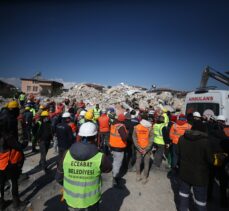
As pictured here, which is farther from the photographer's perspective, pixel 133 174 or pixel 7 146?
pixel 133 174

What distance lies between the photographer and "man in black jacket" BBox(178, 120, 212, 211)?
2.74 m

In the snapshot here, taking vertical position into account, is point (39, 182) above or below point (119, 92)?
below

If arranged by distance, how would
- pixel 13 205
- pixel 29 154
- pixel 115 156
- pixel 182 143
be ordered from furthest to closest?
pixel 29 154
pixel 115 156
pixel 13 205
pixel 182 143

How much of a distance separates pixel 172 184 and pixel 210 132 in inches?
75.4

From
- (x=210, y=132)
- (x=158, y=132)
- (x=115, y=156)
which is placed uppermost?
(x=210, y=132)

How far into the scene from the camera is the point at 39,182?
15.1 ft

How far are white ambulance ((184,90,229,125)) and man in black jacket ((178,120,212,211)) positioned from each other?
14.0 feet

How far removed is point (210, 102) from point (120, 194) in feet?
17.6

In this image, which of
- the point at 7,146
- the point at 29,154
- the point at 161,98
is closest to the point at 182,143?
the point at 7,146

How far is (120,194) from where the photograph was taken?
4137mm

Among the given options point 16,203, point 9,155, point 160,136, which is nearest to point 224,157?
point 160,136

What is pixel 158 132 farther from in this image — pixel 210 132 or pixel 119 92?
pixel 119 92

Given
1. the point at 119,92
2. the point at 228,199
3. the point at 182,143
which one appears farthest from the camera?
the point at 119,92

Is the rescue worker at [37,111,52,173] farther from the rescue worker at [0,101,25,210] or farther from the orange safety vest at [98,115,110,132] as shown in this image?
the orange safety vest at [98,115,110,132]
